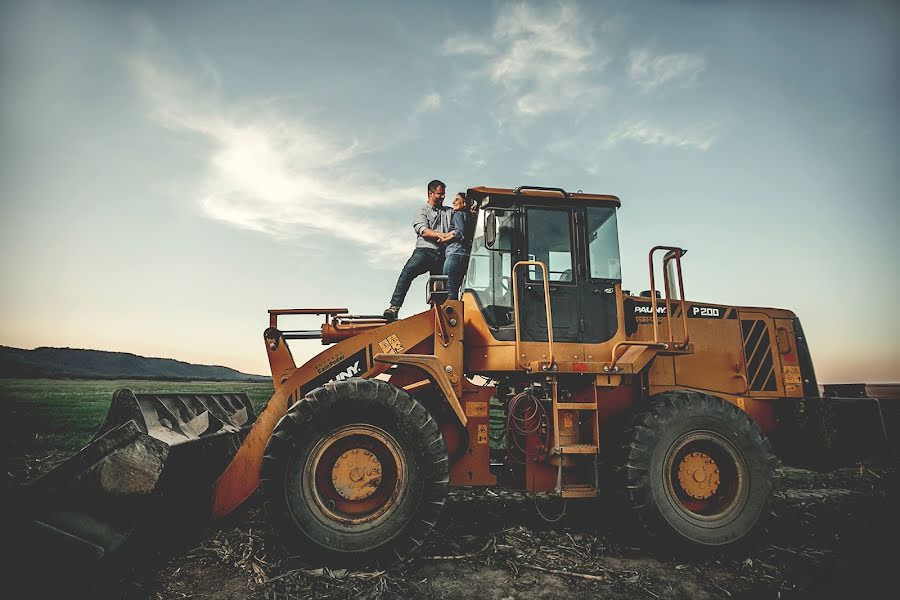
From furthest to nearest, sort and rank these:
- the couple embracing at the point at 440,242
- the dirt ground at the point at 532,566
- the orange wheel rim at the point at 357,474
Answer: the couple embracing at the point at 440,242
the orange wheel rim at the point at 357,474
the dirt ground at the point at 532,566

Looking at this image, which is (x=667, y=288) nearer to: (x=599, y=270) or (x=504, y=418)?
(x=599, y=270)

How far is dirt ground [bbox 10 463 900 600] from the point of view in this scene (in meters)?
4.00

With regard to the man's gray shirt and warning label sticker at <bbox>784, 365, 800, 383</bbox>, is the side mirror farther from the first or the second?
warning label sticker at <bbox>784, 365, 800, 383</bbox>

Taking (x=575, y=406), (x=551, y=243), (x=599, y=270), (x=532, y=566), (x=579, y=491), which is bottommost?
(x=532, y=566)

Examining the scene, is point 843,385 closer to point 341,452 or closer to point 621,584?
point 621,584

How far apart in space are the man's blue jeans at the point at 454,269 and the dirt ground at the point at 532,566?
2.69 m

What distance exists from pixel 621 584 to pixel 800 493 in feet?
17.1

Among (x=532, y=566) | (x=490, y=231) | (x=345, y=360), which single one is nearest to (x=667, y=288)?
(x=490, y=231)

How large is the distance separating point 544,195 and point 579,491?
10.6ft

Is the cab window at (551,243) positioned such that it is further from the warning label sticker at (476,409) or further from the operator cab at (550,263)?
the warning label sticker at (476,409)

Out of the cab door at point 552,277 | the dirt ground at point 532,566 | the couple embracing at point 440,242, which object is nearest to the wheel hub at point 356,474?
the dirt ground at point 532,566

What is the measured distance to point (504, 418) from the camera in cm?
537

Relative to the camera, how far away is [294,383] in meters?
5.08

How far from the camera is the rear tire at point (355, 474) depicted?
428cm
